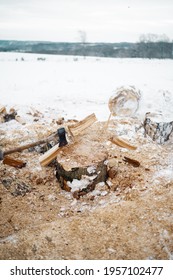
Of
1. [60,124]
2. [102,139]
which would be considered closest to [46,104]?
[60,124]

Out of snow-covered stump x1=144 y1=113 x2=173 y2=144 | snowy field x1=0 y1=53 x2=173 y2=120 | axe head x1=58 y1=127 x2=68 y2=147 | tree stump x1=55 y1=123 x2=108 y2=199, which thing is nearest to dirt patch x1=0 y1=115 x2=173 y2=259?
tree stump x1=55 y1=123 x2=108 y2=199

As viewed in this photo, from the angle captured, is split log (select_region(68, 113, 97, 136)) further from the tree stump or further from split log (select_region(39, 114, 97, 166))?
Result: the tree stump

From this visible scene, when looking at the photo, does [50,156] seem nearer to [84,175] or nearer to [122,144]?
[84,175]

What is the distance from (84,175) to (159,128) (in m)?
2.37

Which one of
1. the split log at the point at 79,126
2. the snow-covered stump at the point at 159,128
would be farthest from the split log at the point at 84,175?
the snow-covered stump at the point at 159,128

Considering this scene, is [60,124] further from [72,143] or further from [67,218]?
[67,218]

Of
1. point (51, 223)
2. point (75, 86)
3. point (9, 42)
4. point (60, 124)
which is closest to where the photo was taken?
point (51, 223)

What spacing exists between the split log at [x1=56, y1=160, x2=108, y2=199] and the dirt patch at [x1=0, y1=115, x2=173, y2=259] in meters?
0.10

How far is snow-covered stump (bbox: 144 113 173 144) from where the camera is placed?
534 cm

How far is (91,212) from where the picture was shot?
3.51 meters

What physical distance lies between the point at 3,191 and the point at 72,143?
4.32ft

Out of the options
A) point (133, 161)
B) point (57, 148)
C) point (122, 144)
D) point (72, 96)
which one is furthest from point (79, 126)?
point (72, 96)

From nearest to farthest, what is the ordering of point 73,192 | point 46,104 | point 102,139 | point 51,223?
point 51,223, point 73,192, point 102,139, point 46,104

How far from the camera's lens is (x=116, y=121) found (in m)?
6.45
